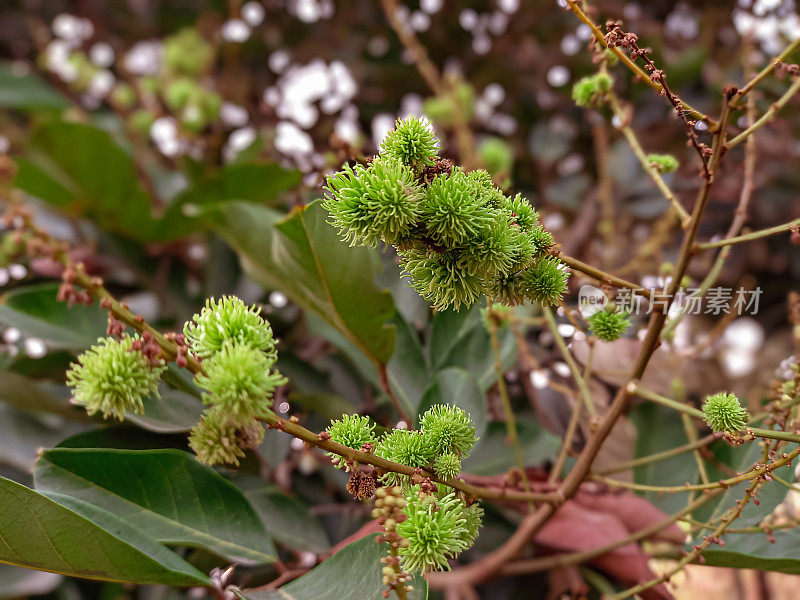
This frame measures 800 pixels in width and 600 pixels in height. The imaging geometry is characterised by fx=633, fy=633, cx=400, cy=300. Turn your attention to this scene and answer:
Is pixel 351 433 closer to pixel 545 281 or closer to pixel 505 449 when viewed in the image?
pixel 545 281

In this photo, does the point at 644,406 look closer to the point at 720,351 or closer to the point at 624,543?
the point at 624,543

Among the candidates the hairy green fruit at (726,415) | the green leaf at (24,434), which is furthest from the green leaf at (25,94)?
the hairy green fruit at (726,415)

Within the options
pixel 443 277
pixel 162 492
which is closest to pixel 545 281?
pixel 443 277

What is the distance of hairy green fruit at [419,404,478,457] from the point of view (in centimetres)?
33

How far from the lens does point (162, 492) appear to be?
1.31 ft

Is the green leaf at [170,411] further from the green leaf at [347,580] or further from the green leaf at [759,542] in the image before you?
the green leaf at [759,542]

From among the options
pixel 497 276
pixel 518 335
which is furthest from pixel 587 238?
pixel 497 276

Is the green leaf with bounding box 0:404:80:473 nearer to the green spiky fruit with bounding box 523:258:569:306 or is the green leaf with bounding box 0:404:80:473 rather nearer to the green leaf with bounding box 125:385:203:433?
the green leaf with bounding box 125:385:203:433

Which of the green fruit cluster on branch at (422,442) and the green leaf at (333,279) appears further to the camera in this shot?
the green leaf at (333,279)

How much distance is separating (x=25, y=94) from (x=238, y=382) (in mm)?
1155

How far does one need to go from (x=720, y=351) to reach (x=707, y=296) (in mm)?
611

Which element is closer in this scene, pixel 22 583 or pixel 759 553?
pixel 759 553

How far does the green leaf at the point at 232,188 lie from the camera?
77cm

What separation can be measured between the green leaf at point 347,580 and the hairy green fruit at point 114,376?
0.15 m
